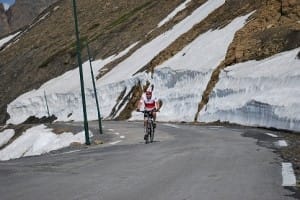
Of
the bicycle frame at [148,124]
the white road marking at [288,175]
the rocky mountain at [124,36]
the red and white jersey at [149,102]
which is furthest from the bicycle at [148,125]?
the rocky mountain at [124,36]

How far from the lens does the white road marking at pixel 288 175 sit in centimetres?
852

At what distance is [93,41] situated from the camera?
82812mm

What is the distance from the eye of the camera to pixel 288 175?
9.20 m

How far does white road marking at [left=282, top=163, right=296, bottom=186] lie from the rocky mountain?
21.4 m

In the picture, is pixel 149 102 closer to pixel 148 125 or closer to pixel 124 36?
pixel 148 125

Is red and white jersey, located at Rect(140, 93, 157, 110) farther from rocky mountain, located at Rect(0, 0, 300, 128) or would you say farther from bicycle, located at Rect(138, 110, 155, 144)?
rocky mountain, located at Rect(0, 0, 300, 128)

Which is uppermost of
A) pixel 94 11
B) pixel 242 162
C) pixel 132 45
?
pixel 94 11

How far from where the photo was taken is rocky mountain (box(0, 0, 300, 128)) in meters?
37.9

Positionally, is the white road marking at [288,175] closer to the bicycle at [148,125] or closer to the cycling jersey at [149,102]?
the cycling jersey at [149,102]

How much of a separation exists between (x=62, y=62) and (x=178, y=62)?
37024mm

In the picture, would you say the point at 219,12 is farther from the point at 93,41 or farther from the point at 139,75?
the point at 93,41

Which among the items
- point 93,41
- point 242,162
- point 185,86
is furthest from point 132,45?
point 242,162

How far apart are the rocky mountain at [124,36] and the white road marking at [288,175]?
21.4 metres

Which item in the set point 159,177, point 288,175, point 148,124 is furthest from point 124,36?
point 288,175
